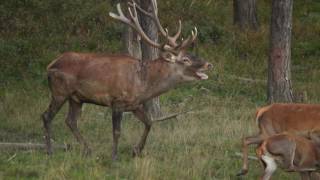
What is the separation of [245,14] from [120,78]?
13020 mm

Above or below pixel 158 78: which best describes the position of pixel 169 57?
above

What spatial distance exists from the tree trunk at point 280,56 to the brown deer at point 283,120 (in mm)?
5110

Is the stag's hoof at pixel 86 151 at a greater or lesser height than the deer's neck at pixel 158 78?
lesser

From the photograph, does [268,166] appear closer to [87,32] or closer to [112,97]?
[112,97]

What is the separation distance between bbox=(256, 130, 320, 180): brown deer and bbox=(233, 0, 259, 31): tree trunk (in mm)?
13979

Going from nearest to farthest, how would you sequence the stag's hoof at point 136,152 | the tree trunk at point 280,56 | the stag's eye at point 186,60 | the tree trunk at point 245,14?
the stag's hoof at point 136,152 < the stag's eye at point 186,60 < the tree trunk at point 280,56 < the tree trunk at point 245,14

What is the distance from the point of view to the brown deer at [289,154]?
884 centimetres

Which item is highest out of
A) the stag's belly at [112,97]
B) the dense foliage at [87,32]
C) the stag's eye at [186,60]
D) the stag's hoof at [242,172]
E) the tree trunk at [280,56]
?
the dense foliage at [87,32]

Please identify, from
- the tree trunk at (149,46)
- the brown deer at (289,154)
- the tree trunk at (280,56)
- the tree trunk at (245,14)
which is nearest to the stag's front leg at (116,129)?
the brown deer at (289,154)

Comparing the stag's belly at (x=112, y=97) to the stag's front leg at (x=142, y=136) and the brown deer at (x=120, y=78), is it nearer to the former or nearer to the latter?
the brown deer at (x=120, y=78)

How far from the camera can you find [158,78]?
10688mm

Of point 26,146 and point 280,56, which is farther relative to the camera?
point 280,56

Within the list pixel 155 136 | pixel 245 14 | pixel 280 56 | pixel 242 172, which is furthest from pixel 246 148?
pixel 245 14

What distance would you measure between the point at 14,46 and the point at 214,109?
6308 millimetres
